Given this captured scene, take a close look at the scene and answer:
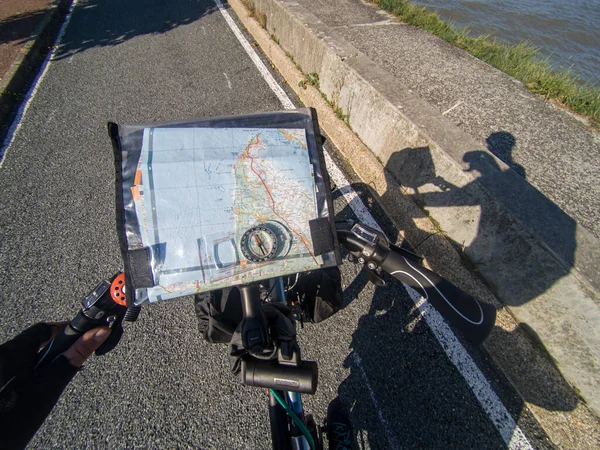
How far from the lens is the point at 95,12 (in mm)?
8008

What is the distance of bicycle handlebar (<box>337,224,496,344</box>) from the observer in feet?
3.69

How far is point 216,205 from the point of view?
1149mm

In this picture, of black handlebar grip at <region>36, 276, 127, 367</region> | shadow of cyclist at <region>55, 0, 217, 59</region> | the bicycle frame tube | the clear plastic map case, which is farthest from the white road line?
shadow of cyclist at <region>55, 0, 217, 59</region>

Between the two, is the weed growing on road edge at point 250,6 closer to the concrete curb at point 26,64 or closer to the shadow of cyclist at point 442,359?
the concrete curb at point 26,64

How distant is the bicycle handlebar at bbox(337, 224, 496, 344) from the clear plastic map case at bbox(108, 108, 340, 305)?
20 centimetres

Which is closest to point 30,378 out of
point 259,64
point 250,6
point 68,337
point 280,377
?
point 68,337

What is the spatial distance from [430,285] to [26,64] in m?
8.31

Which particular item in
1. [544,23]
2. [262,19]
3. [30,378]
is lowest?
[30,378]

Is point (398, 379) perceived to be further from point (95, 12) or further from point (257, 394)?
point (95, 12)

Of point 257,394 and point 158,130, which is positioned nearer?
point 158,130

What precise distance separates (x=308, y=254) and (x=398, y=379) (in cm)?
172

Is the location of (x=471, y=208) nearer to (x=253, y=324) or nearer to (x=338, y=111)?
(x=253, y=324)

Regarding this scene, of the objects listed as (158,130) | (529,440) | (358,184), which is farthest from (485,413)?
(158,130)

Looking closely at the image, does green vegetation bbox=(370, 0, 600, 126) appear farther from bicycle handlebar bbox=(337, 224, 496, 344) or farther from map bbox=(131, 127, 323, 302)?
map bbox=(131, 127, 323, 302)
